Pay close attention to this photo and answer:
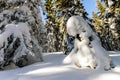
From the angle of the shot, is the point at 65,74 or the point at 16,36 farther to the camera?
the point at 16,36

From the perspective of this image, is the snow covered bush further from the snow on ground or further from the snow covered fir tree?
the snow on ground

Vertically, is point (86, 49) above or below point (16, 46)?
below

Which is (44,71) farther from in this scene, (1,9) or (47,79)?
(1,9)

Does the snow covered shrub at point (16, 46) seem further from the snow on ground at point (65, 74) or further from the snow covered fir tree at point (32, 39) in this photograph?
the snow on ground at point (65, 74)

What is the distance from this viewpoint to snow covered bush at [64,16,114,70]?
9.73 m

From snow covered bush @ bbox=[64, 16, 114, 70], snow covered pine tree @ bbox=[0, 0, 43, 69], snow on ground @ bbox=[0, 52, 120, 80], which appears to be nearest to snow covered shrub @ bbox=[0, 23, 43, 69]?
snow covered pine tree @ bbox=[0, 0, 43, 69]

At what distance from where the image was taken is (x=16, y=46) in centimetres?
1189

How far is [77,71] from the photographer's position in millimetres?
8992

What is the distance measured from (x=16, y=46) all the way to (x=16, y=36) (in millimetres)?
453

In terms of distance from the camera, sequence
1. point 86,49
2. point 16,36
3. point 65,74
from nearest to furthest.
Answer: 1. point 65,74
2. point 86,49
3. point 16,36

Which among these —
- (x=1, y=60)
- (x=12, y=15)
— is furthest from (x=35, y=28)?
(x=1, y=60)

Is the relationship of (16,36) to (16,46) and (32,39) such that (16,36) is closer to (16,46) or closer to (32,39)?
(16,46)

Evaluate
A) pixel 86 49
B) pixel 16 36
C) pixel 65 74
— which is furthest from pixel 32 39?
pixel 65 74

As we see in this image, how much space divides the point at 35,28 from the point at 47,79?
6.32 metres
